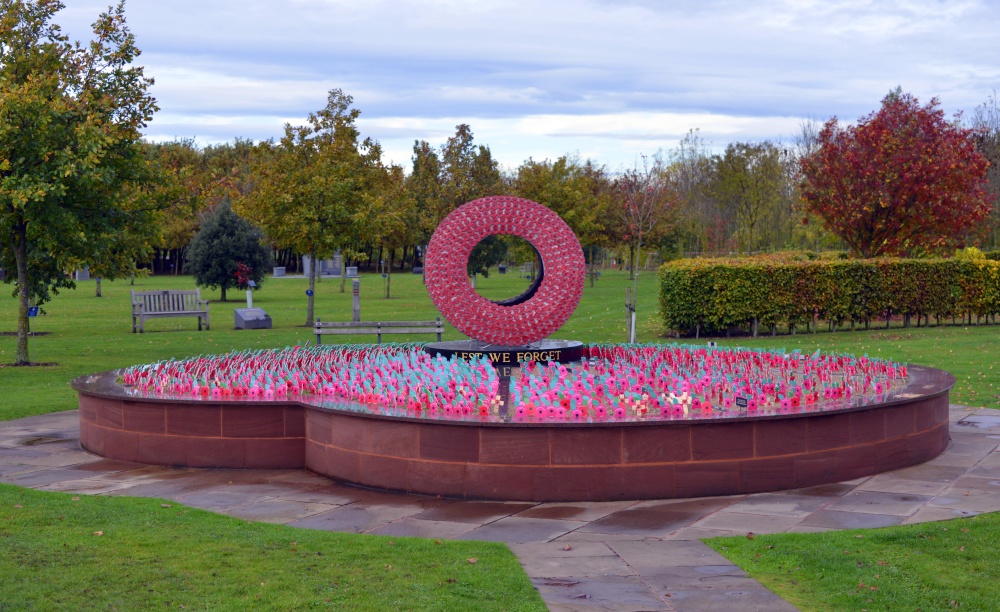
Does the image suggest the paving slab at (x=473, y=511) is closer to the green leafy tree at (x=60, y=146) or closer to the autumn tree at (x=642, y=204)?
the green leafy tree at (x=60, y=146)

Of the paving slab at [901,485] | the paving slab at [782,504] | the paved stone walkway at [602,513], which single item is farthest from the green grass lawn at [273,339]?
the paving slab at [782,504]

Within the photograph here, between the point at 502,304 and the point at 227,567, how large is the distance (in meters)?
7.89

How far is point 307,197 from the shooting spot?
2720 cm

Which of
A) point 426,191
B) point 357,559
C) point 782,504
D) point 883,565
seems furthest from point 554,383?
point 426,191

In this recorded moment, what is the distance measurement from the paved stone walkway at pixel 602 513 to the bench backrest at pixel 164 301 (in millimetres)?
16511

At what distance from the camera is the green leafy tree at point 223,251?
128 ft

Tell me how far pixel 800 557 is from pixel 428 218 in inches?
1596

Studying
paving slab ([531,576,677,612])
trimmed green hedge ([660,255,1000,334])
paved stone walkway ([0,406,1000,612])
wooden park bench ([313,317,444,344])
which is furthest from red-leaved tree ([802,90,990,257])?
paving slab ([531,576,677,612])

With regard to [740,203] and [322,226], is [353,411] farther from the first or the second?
[740,203]

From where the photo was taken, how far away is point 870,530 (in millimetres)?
7469

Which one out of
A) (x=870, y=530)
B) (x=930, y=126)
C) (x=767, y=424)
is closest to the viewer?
(x=870, y=530)

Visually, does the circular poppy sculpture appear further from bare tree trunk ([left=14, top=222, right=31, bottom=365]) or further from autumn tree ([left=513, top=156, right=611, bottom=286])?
autumn tree ([left=513, top=156, right=611, bottom=286])

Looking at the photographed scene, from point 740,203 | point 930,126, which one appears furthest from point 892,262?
point 740,203

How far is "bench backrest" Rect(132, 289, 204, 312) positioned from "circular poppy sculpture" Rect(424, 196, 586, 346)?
15.3 meters
